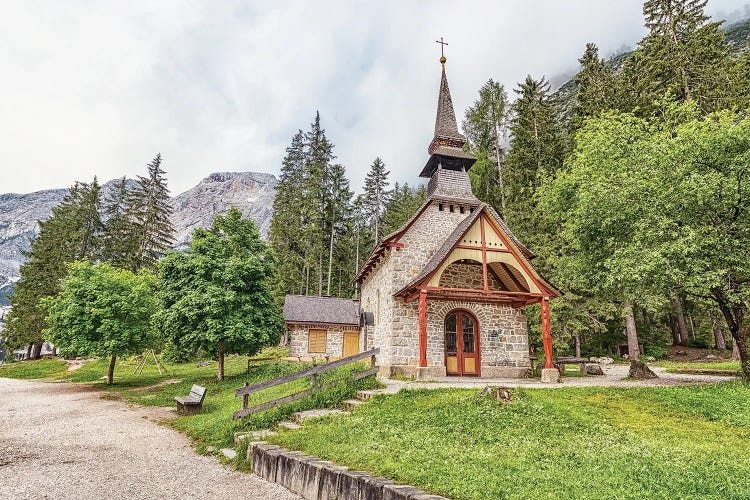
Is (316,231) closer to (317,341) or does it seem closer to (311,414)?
(317,341)

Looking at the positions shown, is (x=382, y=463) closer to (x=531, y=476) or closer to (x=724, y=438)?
(x=531, y=476)

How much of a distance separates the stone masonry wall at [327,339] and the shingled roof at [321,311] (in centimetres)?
46

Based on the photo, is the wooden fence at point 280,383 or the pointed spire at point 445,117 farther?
the pointed spire at point 445,117

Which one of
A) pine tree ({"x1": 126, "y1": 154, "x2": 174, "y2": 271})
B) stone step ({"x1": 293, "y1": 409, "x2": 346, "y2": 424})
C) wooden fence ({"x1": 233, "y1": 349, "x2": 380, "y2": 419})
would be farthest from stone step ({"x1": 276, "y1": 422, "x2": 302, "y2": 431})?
pine tree ({"x1": 126, "y1": 154, "x2": 174, "y2": 271})

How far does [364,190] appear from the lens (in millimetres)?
45594

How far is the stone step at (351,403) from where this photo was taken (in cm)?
977

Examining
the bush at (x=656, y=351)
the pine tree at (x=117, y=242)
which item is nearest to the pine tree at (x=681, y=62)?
the bush at (x=656, y=351)

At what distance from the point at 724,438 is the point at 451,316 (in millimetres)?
10091

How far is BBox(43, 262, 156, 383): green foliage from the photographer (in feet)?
60.7

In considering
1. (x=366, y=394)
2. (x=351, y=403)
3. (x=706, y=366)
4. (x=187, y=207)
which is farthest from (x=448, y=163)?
(x=187, y=207)

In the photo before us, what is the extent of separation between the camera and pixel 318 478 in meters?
5.39

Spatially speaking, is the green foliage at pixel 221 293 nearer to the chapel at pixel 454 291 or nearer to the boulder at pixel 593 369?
the chapel at pixel 454 291

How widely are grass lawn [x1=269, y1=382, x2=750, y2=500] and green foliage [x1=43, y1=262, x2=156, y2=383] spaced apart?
578 inches

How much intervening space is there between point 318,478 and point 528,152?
106 feet
